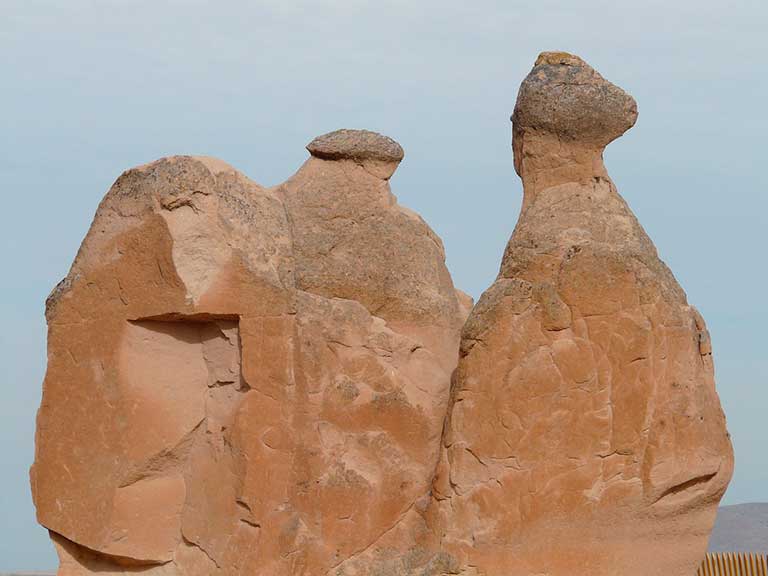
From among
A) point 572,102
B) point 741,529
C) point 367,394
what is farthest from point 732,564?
point 741,529

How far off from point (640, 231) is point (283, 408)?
2453mm

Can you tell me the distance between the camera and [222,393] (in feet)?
27.6

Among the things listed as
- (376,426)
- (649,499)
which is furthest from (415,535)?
(649,499)

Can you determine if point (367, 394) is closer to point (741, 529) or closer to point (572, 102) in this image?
point (572, 102)

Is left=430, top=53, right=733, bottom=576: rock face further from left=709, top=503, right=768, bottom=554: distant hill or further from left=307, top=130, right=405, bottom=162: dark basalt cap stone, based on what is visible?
left=709, top=503, right=768, bottom=554: distant hill

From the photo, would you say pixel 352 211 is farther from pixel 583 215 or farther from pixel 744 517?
pixel 744 517

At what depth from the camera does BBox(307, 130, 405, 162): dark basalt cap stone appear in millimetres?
8938

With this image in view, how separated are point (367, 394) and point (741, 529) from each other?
15814 millimetres

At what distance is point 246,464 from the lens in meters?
8.20

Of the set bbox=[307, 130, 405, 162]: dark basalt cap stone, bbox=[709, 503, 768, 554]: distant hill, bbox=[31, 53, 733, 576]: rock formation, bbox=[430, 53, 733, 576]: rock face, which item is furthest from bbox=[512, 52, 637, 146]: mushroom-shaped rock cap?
bbox=[709, 503, 768, 554]: distant hill

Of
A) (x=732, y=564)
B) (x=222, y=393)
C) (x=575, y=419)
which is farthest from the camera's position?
(x=732, y=564)

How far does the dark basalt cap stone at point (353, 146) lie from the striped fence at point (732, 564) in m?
4.74

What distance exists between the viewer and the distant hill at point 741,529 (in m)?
21.5

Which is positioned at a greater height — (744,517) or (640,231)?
(640,231)
